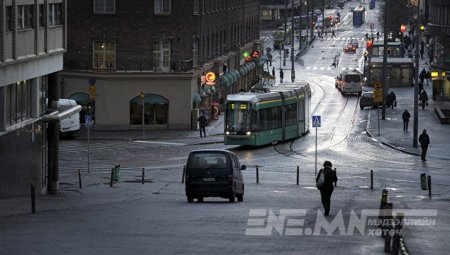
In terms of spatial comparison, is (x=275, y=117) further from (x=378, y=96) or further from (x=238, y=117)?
(x=378, y=96)

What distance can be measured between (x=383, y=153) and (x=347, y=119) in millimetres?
20305

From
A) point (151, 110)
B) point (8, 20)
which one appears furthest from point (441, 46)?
point (8, 20)

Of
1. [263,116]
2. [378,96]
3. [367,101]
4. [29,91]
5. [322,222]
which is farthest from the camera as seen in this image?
[367,101]

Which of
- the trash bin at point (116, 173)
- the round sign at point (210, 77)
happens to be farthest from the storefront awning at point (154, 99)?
the trash bin at point (116, 173)

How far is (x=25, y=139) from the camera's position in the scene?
132 feet

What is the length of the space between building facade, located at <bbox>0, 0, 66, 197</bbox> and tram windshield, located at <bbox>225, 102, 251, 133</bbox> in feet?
58.3

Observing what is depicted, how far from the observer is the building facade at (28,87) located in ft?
123

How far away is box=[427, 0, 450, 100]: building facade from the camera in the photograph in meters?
90.4

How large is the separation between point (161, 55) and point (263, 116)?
14.4 m

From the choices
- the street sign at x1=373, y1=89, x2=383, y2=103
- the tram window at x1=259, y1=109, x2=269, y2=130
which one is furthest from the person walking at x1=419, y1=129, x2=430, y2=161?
the street sign at x1=373, y1=89, x2=383, y2=103

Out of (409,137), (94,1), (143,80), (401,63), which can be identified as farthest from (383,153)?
(401,63)

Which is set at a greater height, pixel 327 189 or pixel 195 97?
pixel 327 189

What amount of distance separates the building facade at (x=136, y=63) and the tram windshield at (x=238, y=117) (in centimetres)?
1042

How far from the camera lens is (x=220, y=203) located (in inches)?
1412
